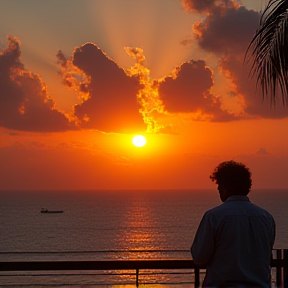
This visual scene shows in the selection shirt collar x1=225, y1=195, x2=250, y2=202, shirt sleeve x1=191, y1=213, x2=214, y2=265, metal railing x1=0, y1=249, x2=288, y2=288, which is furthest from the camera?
metal railing x1=0, y1=249, x2=288, y2=288

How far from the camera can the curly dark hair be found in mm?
3971

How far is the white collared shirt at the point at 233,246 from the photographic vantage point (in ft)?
12.4

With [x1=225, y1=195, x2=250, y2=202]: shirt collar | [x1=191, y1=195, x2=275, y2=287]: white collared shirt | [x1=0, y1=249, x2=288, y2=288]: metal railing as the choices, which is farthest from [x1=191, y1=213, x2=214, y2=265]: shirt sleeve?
[x1=0, y1=249, x2=288, y2=288]: metal railing

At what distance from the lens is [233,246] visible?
3787 mm

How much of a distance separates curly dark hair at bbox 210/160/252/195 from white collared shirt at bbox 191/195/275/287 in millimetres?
153

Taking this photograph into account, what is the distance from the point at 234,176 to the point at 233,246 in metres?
0.47

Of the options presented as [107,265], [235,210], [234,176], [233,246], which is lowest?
[107,265]

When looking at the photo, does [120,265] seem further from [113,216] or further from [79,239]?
[113,216]

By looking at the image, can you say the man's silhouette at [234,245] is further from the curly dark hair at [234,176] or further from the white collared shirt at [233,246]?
the curly dark hair at [234,176]

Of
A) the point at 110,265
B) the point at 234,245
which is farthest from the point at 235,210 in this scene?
the point at 110,265

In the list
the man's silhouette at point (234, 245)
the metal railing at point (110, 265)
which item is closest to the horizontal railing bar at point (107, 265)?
the metal railing at point (110, 265)

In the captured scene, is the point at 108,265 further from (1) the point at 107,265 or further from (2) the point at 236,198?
(2) the point at 236,198

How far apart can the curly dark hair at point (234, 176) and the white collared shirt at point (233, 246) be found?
0.50ft

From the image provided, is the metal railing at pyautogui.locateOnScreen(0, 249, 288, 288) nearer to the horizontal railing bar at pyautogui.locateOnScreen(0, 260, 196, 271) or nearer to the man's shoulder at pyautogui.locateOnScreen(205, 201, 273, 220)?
the horizontal railing bar at pyautogui.locateOnScreen(0, 260, 196, 271)
